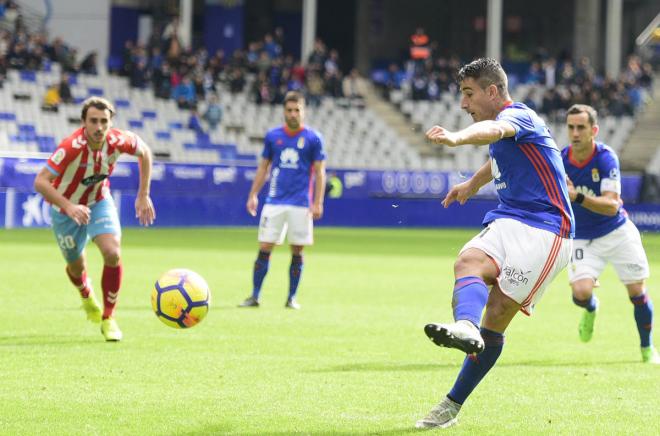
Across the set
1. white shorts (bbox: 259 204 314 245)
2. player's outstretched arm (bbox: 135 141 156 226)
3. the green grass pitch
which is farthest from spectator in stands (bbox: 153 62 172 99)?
player's outstretched arm (bbox: 135 141 156 226)

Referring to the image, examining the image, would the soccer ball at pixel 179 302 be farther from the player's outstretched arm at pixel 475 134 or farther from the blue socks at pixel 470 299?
the player's outstretched arm at pixel 475 134

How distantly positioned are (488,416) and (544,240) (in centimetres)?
122

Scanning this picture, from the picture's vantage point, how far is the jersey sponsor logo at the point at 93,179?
10226mm

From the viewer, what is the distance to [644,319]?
32.3 ft

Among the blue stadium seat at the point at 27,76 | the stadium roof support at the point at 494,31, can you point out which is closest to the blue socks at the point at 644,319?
the blue stadium seat at the point at 27,76

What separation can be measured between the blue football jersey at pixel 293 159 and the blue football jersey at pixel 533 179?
276 inches

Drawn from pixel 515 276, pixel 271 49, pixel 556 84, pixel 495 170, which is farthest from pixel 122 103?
pixel 515 276

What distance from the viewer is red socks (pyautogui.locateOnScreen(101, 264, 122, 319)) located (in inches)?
403

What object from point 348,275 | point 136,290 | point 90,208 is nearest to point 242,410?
point 90,208

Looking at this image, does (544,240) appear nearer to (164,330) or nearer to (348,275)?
(164,330)

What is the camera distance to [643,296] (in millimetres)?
9992

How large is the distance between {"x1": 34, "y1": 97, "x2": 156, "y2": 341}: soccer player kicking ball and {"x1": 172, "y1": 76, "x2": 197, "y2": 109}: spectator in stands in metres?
24.5

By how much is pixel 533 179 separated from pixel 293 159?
7197mm

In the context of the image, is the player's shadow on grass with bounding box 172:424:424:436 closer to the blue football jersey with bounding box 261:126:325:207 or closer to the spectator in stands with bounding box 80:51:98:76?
the blue football jersey with bounding box 261:126:325:207
